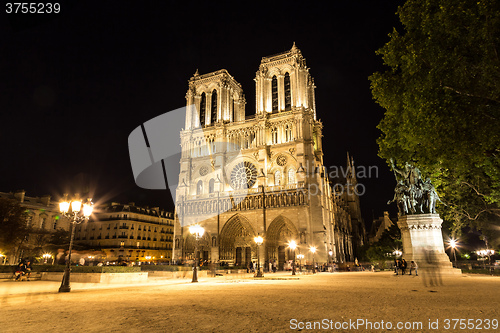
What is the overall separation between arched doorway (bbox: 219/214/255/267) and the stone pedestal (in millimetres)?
23731

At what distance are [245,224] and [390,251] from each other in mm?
16788

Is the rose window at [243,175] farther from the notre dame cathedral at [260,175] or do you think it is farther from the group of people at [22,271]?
the group of people at [22,271]

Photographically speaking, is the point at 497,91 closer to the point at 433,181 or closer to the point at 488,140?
the point at 488,140

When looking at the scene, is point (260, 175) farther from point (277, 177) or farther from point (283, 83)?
point (283, 83)

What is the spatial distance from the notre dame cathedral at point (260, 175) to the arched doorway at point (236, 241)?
Result: 0.12m

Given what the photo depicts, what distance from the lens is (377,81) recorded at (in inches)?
476

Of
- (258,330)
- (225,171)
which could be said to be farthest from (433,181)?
(225,171)

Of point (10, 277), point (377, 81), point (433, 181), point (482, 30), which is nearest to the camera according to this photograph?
point (482, 30)

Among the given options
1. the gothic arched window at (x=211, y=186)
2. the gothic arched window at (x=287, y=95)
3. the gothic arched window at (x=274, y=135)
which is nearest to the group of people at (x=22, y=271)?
the gothic arched window at (x=211, y=186)

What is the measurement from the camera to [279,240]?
3556 centimetres

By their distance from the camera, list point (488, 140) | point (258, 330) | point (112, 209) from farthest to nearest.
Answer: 1. point (112, 209)
2. point (488, 140)
3. point (258, 330)

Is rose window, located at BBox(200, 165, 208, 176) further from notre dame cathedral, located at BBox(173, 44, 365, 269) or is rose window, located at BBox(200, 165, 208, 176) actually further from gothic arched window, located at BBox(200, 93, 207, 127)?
gothic arched window, located at BBox(200, 93, 207, 127)

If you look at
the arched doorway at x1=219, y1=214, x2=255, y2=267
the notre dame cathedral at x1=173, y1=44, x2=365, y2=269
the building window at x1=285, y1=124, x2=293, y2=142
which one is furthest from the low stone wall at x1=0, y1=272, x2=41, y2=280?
the building window at x1=285, y1=124, x2=293, y2=142

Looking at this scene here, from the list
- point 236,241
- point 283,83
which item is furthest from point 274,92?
point 236,241
